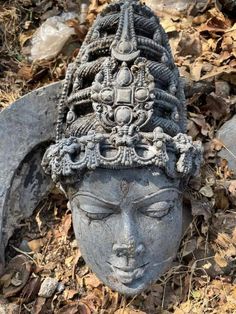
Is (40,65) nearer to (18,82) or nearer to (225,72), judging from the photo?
(18,82)

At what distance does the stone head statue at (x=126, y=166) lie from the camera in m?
1.94

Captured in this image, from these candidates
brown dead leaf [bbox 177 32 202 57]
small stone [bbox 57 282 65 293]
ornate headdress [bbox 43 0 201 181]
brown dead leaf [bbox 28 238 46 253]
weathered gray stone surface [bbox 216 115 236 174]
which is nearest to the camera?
ornate headdress [bbox 43 0 201 181]

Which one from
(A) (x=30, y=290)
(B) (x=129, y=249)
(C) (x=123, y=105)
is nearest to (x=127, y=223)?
(B) (x=129, y=249)

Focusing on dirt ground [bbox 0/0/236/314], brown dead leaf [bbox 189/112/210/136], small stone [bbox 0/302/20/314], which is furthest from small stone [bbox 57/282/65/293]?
brown dead leaf [bbox 189/112/210/136]

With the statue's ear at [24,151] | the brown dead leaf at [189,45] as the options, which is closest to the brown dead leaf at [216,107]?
the brown dead leaf at [189,45]

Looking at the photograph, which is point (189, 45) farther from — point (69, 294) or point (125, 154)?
point (69, 294)

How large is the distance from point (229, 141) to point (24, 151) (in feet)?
3.89

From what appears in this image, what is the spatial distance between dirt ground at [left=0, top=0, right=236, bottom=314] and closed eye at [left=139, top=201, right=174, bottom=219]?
0.71m

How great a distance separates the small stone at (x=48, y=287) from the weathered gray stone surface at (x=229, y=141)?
3.91 ft

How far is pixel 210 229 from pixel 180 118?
2.39ft

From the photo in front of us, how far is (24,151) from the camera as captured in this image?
8.83ft

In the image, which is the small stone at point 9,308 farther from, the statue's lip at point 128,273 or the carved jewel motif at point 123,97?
the carved jewel motif at point 123,97

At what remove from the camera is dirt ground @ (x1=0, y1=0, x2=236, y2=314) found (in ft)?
8.49

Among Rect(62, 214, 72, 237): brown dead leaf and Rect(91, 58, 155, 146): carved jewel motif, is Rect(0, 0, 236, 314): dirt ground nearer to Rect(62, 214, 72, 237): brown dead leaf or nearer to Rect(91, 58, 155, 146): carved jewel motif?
Rect(62, 214, 72, 237): brown dead leaf
